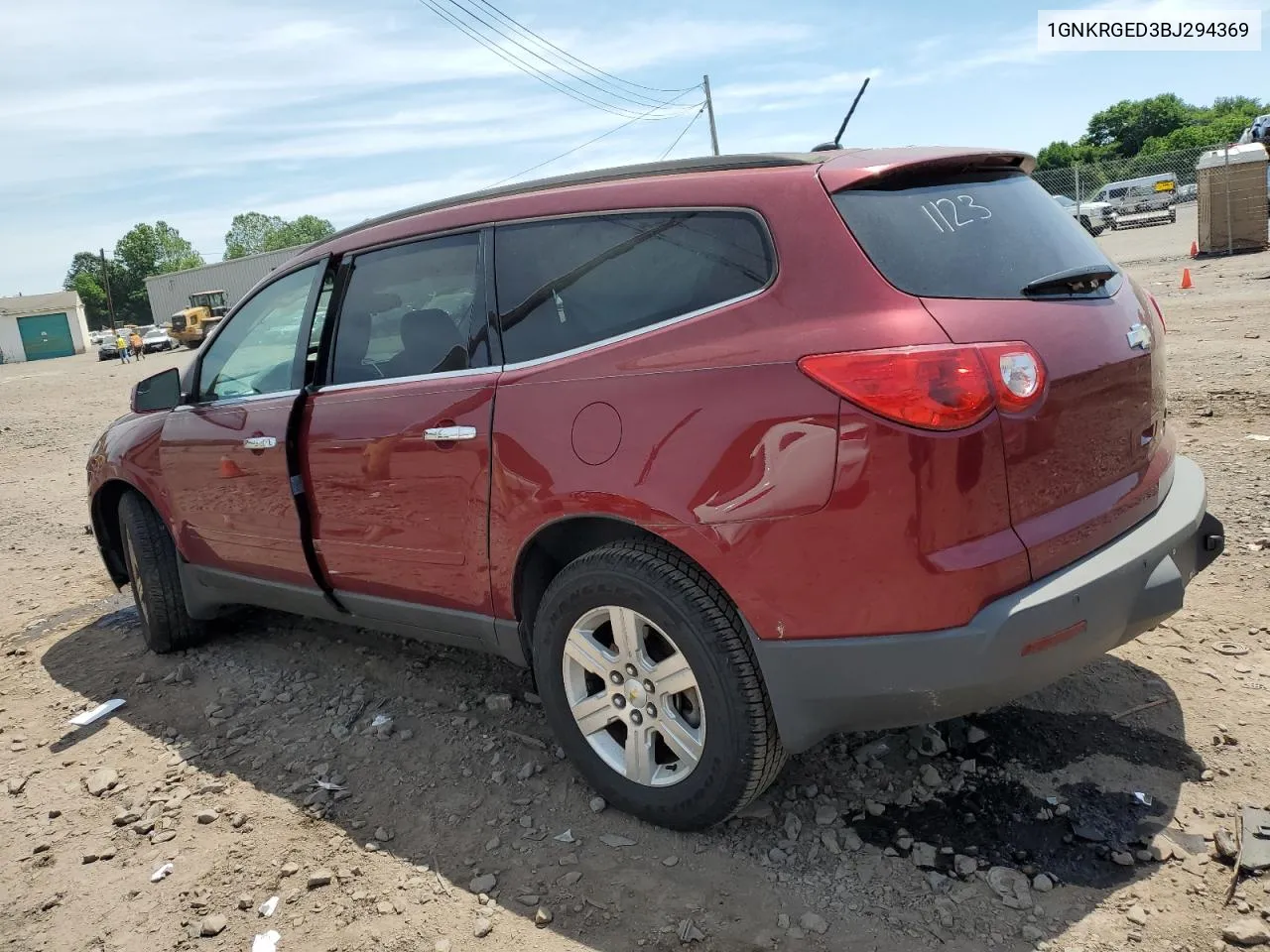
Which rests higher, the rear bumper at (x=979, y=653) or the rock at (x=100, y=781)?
the rear bumper at (x=979, y=653)

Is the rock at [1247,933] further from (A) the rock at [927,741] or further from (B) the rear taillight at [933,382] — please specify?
(B) the rear taillight at [933,382]

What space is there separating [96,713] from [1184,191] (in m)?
41.1

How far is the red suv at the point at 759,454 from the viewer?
2.29 meters

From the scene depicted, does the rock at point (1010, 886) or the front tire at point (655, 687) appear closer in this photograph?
the rock at point (1010, 886)

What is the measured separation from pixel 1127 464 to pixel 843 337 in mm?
971

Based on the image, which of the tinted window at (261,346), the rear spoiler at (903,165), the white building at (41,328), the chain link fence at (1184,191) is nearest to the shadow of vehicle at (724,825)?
the tinted window at (261,346)

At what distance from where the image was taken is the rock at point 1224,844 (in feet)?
8.21

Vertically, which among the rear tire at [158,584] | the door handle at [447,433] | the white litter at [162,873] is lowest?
the white litter at [162,873]

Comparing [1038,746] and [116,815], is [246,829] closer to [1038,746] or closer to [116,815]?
[116,815]

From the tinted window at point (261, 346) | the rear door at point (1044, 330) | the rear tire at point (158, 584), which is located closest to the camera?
the rear door at point (1044, 330)

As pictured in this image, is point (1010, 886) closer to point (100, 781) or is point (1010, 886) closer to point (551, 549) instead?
point (551, 549)

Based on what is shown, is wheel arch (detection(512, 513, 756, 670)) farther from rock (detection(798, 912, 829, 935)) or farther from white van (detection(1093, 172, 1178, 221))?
white van (detection(1093, 172, 1178, 221))

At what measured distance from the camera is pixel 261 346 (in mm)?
4145

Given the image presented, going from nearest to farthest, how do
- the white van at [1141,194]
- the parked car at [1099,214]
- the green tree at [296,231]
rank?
the parked car at [1099,214] < the white van at [1141,194] < the green tree at [296,231]
